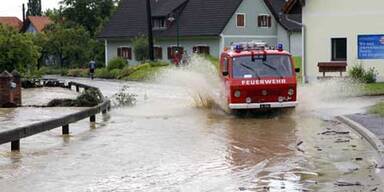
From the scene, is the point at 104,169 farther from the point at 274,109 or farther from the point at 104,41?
the point at 104,41

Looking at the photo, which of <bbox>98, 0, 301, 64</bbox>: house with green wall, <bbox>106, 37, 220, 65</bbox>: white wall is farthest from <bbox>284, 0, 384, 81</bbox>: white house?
<bbox>106, 37, 220, 65</bbox>: white wall

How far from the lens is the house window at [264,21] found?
73500 millimetres

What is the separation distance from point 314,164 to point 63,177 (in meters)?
4.30

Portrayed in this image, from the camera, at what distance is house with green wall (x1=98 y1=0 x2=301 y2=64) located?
70125mm

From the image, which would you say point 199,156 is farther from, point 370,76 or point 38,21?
point 38,21

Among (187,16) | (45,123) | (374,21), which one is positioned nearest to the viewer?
(45,123)

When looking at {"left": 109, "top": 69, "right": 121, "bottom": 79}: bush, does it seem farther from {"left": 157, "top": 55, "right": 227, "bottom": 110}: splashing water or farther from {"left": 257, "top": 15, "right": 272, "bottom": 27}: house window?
{"left": 157, "top": 55, "right": 227, "bottom": 110}: splashing water

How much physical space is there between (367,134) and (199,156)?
397 cm

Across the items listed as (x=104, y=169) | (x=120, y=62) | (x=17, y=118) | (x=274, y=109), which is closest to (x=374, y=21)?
(x=274, y=109)

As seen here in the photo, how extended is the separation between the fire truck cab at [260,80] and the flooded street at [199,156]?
51cm

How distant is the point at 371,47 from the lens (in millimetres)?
35156

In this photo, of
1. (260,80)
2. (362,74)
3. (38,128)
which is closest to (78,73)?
(362,74)

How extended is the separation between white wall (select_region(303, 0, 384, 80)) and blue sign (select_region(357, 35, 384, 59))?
664 millimetres

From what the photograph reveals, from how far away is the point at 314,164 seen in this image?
13.3 m
